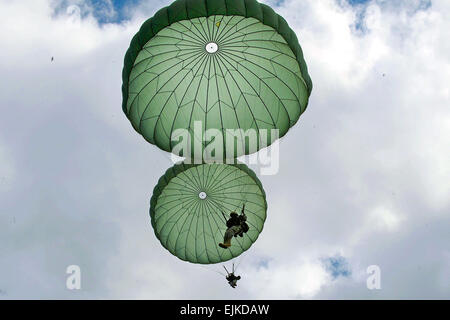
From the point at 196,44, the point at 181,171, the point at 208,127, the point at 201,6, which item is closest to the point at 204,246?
the point at 181,171

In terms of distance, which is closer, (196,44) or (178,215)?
(196,44)

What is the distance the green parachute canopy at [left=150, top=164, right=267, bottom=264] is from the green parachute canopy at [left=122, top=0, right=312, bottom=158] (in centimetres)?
306

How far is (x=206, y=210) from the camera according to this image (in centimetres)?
2319

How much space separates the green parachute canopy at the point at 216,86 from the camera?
19.5m

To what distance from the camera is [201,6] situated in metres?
17.7

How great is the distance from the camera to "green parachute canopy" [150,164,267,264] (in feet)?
74.3

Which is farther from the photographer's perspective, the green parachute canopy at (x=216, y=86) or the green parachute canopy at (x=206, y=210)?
the green parachute canopy at (x=206, y=210)

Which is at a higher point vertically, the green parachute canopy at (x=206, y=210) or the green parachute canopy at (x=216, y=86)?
the green parachute canopy at (x=216, y=86)

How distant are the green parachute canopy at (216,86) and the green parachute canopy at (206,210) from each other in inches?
120

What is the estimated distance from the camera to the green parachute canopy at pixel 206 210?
22656 millimetres

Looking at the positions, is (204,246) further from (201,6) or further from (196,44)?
(201,6)

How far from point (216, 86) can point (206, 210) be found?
562 centimetres
